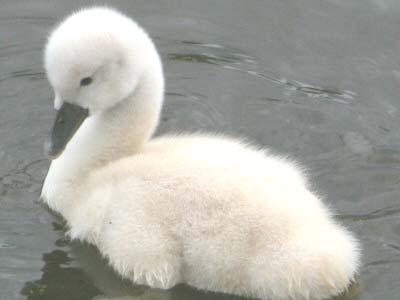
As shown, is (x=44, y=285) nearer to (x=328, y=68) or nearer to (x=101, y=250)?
(x=101, y=250)

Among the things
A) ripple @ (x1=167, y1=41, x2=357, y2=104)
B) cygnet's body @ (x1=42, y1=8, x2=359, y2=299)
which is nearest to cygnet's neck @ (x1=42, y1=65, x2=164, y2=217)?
cygnet's body @ (x1=42, y1=8, x2=359, y2=299)

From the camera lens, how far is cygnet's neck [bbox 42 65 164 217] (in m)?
6.27

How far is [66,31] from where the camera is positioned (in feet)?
19.4

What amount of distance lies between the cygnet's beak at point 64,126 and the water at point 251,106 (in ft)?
1.63

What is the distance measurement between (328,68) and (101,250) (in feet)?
8.73

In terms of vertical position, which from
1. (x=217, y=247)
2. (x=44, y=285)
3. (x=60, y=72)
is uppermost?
(x=60, y=72)

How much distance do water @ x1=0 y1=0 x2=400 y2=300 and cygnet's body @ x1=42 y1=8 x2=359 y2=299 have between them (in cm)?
22

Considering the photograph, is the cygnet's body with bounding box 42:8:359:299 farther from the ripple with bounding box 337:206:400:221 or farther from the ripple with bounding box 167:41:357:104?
the ripple with bounding box 167:41:357:104

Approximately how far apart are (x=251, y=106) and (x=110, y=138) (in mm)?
1462

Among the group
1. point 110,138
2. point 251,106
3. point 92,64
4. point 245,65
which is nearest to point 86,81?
point 92,64

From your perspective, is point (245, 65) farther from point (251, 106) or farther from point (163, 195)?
point (163, 195)

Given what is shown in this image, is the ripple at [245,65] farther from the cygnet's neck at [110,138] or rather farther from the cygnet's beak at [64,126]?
the cygnet's beak at [64,126]

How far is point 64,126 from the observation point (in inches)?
245

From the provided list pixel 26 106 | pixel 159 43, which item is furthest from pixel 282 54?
pixel 26 106
